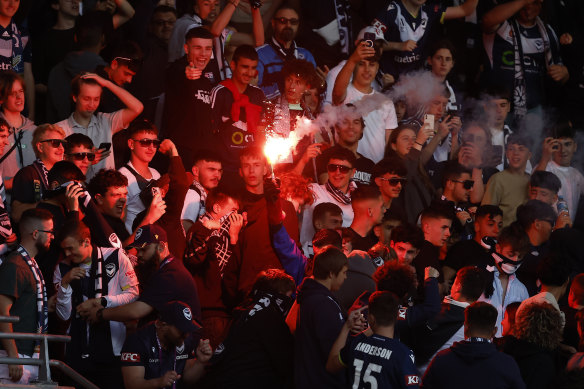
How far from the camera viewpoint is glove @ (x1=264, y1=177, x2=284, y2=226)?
294 inches

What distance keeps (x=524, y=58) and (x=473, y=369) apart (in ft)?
24.0

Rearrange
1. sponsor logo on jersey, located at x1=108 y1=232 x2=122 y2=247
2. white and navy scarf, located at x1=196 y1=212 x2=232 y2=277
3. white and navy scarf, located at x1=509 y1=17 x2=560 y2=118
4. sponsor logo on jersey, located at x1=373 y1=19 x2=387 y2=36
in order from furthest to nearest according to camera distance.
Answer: white and navy scarf, located at x1=509 y1=17 x2=560 y2=118
sponsor logo on jersey, located at x1=373 y1=19 x2=387 y2=36
white and navy scarf, located at x1=196 y1=212 x2=232 y2=277
sponsor logo on jersey, located at x1=108 y1=232 x2=122 y2=247

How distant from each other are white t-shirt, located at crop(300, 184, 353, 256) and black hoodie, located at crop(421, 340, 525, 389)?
10.00 feet

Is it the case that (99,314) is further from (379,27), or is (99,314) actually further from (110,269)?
(379,27)

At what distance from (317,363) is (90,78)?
415cm

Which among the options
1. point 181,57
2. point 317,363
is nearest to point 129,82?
point 181,57

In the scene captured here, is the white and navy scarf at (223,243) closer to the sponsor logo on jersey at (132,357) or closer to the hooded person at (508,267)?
the sponsor logo on jersey at (132,357)

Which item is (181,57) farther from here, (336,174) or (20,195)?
(20,195)

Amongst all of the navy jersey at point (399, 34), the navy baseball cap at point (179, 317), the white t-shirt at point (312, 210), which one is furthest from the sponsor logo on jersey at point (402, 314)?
the navy jersey at point (399, 34)

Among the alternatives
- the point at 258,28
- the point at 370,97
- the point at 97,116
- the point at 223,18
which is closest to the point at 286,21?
the point at 258,28

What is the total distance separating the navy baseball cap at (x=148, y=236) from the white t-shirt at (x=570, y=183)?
5776mm

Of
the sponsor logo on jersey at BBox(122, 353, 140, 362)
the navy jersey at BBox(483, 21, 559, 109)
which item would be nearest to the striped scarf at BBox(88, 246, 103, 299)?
the sponsor logo on jersey at BBox(122, 353, 140, 362)

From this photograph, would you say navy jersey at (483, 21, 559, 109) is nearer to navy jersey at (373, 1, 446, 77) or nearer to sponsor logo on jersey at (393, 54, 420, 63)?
navy jersey at (373, 1, 446, 77)

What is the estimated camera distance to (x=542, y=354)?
6473mm
